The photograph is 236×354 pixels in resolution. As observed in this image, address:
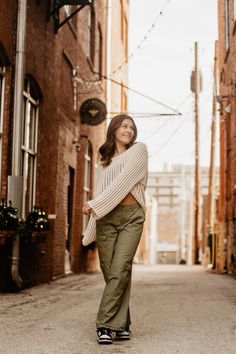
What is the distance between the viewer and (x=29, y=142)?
9.98 meters

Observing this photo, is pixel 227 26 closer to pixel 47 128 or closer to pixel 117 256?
pixel 47 128

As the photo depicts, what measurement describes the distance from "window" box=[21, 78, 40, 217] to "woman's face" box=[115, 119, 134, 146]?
4.99 meters

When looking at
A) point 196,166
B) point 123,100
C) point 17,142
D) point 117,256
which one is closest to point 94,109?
point 17,142

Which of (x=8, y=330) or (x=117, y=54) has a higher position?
(x=117, y=54)

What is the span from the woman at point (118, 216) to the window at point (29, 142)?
4.99 m

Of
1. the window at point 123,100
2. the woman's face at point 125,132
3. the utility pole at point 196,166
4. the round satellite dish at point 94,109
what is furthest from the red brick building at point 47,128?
the utility pole at point 196,166

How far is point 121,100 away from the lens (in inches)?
984

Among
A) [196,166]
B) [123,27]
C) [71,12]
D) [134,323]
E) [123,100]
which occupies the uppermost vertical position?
[123,27]

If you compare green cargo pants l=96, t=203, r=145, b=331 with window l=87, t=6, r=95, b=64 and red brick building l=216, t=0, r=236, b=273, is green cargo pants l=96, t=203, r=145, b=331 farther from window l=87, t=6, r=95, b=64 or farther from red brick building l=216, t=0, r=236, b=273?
window l=87, t=6, r=95, b=64

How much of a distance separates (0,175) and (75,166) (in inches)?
237

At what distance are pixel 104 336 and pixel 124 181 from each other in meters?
1.08

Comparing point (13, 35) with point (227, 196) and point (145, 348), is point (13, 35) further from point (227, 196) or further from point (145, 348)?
point (227, 196)

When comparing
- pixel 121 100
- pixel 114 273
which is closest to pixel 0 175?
pixel 114 273

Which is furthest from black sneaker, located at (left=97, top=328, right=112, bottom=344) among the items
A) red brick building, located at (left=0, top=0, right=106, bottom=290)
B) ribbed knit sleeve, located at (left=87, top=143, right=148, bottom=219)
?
red brick building, located at (left=0, top=0, right=106, bottom=290)
